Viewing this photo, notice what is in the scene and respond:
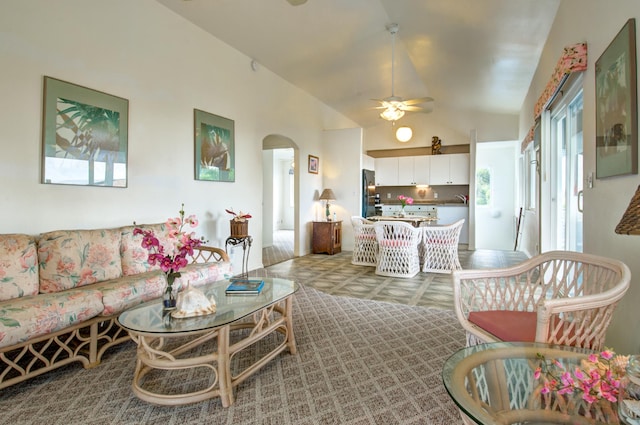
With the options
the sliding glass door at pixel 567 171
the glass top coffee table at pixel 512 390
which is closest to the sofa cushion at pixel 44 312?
the glass top coffee table at pixel 512 390

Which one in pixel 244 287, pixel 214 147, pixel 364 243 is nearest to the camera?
pixel 244 287

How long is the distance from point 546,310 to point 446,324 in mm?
1700

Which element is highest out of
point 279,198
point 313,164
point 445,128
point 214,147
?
point 445,128

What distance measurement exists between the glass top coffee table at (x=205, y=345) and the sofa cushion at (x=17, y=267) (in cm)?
90

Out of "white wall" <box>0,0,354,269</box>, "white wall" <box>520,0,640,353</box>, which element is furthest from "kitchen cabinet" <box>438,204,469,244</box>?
"white wall" <box>520,0,640,353</box>

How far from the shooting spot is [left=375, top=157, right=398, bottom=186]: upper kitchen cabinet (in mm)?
8867

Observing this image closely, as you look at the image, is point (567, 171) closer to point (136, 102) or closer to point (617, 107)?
point (617, 107)

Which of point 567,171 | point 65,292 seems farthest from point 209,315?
point 567,171

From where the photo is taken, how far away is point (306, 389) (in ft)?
6.53

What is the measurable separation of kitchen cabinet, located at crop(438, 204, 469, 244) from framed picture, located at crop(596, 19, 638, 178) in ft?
20.8

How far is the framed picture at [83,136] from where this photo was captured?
110 inches

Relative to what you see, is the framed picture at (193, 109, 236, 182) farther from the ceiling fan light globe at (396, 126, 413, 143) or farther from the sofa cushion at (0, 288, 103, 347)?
the ceiling fan light globe at (396, 126, 413, 143)

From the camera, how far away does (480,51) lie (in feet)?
15.5

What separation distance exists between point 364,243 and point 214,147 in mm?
2791
